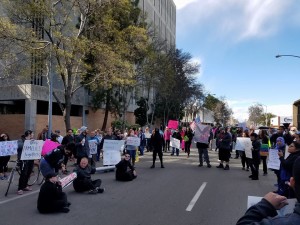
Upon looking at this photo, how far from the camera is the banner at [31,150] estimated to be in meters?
10.5

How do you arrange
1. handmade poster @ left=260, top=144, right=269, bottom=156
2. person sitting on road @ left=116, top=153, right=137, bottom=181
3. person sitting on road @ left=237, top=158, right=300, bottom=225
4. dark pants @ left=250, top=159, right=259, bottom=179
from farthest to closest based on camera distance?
handmade poster @ left=260, top=144, right=269, bottom=156 → dark pants @ left=250, top=159, right=259, bottom=179 → person sitting on road @ left=116, top=153, right=137, bottom=181 → person sitting on road @ left=237, top=158, right=300, bottom=225

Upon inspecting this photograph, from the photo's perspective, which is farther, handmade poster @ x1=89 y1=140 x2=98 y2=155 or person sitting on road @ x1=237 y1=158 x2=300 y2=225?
handmade poster @ x1=89 y1=140 x2=98 y2=155

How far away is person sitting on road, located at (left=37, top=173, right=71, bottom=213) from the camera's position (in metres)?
7.77

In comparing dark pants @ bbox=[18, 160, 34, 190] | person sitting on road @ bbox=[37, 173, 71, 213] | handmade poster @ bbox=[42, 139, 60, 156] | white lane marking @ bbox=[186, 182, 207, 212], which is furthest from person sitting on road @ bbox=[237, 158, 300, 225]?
handmade poster @ bbox=[42, 139, 60, 156]

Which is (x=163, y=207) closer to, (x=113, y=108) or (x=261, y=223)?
(x=261, y=223)

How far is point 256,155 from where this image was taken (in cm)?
1351

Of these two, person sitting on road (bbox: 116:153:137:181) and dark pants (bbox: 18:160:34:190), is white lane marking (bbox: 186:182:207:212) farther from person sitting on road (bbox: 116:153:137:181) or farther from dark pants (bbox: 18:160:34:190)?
dark pants (bbox: 18:160:34:190)

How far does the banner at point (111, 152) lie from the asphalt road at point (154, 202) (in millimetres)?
1633

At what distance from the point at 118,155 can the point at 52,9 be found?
9305 mm

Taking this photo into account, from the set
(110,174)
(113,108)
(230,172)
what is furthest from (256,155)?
(113,108)

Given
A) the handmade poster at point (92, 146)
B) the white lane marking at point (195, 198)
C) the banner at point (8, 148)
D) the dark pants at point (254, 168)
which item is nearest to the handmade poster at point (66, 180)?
the white lane marking at point (195, 198)

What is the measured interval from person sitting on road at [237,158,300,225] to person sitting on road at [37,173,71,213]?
6.12 m

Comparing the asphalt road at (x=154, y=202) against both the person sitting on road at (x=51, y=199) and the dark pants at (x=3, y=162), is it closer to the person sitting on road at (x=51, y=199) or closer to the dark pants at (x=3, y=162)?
the person sitting on road at (x=51, y=199)

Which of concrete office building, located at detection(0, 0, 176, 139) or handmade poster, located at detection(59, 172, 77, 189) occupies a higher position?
concrete office building, located at detection(0, 0, 176, 139)
